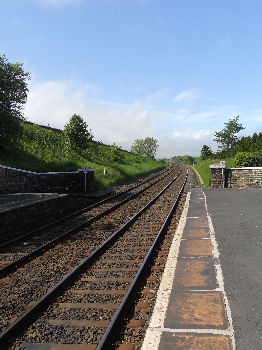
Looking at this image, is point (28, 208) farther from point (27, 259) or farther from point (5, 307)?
point (5, 307)

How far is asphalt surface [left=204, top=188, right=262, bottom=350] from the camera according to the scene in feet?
13.3

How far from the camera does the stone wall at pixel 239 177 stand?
69.6 ft

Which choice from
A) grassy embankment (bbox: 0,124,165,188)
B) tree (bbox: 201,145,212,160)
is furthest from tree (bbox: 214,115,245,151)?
grassy embankment (bbox: 0,124,165,188)

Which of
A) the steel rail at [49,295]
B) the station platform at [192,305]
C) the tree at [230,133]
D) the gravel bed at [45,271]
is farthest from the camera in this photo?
the tree at [230,133]

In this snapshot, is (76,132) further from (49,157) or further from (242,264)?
(242,264)

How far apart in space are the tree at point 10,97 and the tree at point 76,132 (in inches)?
458

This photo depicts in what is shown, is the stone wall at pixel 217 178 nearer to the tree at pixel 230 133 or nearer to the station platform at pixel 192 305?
the station platform at pixel 192 305

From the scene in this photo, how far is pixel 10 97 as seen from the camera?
1912 centimetres

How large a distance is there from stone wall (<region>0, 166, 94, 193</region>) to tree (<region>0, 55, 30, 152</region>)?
3206 millimetres

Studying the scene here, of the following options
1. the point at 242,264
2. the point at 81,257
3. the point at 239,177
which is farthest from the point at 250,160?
the point at 81,257

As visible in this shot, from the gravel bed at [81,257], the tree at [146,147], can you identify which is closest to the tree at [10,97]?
the gravel bed at [81,257]

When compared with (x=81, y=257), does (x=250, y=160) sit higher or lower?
higher

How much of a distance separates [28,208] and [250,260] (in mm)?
8538

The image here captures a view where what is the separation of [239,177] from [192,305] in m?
19.3
